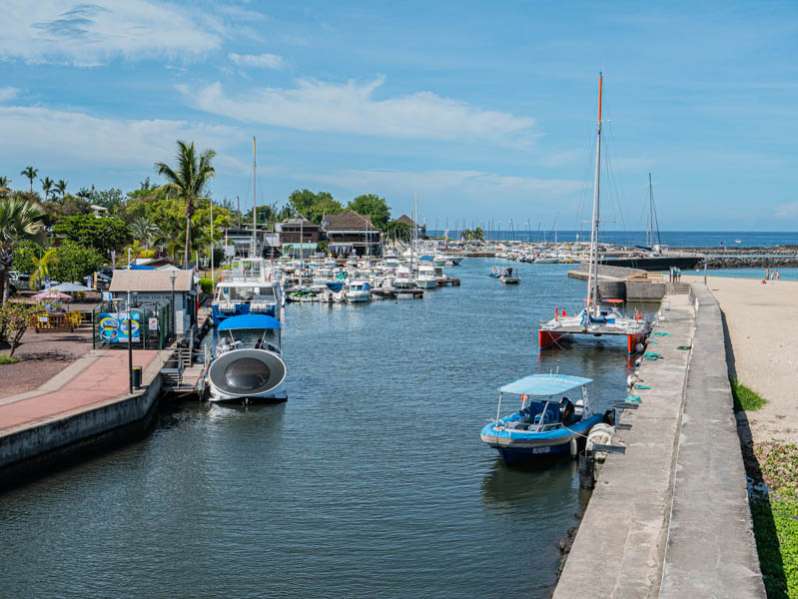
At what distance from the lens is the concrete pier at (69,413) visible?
23609 mm

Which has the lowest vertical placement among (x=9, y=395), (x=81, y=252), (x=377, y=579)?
(x=377, y=579)

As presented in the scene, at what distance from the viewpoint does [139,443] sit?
2823 cm

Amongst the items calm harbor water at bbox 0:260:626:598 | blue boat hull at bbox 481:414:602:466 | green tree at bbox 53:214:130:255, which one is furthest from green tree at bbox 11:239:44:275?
blue boat hull at bbox 481:414:602:466

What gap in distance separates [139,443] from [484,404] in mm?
A: 13713

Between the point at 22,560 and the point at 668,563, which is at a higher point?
the point at 668,563

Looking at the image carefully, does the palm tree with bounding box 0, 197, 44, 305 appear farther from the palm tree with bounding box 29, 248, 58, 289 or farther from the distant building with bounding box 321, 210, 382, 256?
the distant building with bounding box 321, 210, 382, 256

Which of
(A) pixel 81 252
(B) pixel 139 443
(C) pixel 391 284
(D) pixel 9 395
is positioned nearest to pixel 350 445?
(B) pixel 139 443

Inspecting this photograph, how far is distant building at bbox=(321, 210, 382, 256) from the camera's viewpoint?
152 m

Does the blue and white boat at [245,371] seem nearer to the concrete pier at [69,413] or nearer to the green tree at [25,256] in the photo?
the concrete pier at [69,413]

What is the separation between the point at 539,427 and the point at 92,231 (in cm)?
5502

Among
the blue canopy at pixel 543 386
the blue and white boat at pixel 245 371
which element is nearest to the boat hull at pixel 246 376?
the blue and white boat at pixel 245 371

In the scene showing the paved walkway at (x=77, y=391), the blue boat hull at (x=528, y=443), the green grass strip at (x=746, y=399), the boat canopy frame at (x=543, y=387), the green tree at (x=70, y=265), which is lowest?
the blue boat hull at (x=528, y=443)

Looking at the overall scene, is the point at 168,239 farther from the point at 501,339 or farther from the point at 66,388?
the point at 66,388

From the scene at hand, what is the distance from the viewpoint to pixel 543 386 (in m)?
26.8
